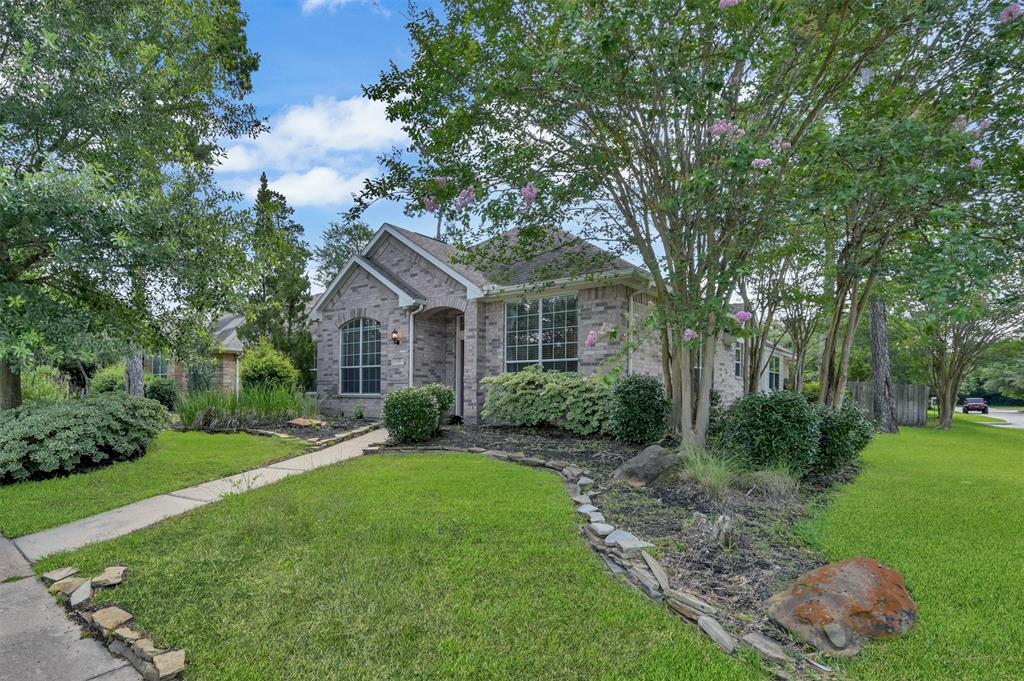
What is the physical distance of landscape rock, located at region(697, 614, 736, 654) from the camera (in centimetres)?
278

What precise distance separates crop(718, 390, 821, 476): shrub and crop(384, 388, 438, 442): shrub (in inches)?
200

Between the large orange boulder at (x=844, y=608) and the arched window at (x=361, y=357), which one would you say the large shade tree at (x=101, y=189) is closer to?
the arched window at (x=361, y=357)

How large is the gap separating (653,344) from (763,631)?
9.25 meters

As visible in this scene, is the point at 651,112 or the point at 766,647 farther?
the point at 651,112

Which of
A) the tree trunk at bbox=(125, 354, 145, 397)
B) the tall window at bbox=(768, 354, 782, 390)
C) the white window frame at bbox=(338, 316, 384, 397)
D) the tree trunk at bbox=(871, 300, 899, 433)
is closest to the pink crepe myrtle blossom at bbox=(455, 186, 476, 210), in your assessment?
the white window frame at bbox=(338, 316, 384, 397)

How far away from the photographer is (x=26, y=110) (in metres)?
5.91

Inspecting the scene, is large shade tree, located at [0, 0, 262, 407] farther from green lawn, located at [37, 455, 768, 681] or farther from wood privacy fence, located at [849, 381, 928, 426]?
wood privacy fence, located at [849, 381, 928, 426]

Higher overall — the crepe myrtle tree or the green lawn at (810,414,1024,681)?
the crepe myrtle tree

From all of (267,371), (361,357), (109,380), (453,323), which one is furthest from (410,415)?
(109,380)

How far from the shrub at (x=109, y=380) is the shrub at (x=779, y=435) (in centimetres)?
1695

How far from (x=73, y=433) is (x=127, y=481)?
3.83ft

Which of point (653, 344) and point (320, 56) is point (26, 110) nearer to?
point (320, 56)

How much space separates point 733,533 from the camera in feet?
14.1

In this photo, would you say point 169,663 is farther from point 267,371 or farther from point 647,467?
point 267,371
